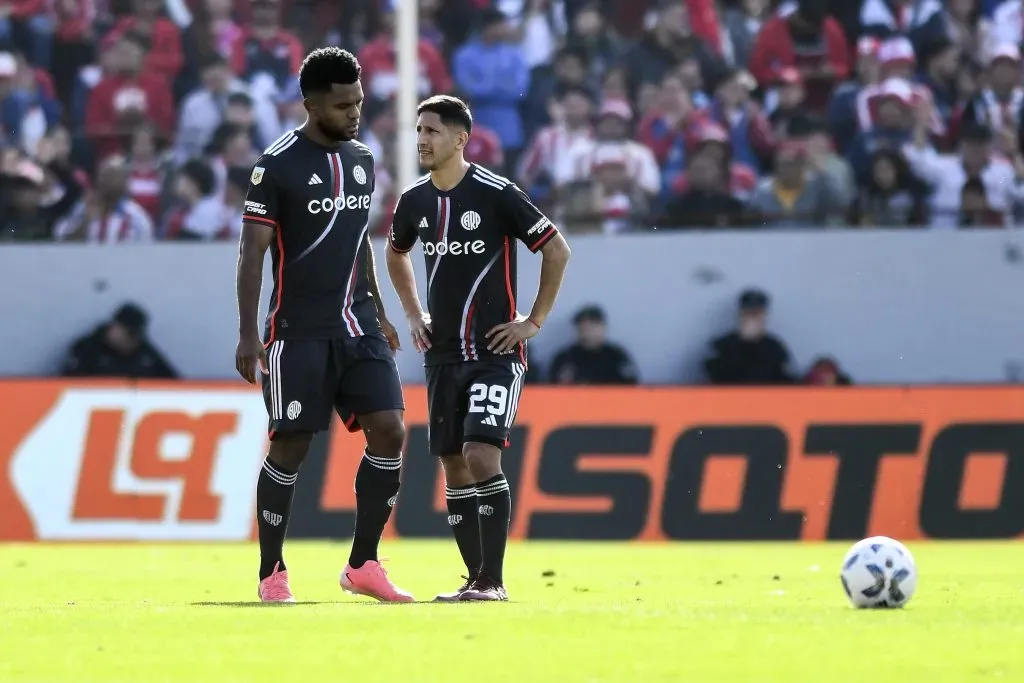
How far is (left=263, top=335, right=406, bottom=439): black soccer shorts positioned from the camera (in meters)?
8.14

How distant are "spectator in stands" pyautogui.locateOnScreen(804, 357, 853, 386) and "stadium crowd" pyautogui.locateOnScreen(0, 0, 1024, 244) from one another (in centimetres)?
125

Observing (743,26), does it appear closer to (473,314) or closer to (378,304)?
(378,304)

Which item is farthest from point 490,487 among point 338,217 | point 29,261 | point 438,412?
point 29,261

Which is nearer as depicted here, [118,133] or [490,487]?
[490,487]

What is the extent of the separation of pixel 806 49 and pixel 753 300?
3.05m

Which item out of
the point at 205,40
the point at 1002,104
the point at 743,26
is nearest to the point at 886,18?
the point at 743,26

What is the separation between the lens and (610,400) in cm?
1476

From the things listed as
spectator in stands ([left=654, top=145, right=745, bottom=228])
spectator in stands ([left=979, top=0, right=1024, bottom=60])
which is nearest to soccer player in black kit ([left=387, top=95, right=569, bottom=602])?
spectator in stands ([left=654, top=145, right=745, bottom=228])

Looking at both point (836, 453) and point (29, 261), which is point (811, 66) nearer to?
point (836, 453)

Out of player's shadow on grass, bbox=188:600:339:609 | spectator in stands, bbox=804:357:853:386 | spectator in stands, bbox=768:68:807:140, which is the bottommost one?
player's shadow on grass, bbox=188:600:339:609

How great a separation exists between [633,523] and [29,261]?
6.13 m

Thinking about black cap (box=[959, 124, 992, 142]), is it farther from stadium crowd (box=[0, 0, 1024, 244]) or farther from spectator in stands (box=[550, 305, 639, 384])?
spectator in stands (box=[550, 305, 639, 384])

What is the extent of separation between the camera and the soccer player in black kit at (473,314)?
8.17m

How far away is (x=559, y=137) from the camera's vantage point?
55.2ft
